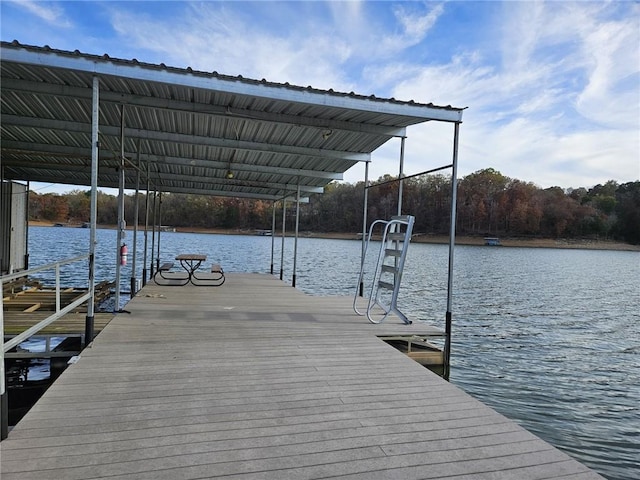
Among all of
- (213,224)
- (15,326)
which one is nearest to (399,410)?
(15,326)

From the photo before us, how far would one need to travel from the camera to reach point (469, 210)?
62875mm

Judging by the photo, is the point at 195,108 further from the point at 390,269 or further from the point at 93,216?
the point at 390,269

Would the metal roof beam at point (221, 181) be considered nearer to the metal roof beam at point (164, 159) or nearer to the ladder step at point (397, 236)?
the metal roof beam at point (164, 159)

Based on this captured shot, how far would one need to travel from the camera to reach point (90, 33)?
7.04 meters

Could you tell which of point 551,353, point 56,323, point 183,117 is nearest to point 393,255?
point 183,117

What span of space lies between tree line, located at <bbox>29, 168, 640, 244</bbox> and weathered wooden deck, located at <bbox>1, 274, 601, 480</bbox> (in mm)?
44077

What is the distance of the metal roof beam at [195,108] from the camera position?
473 cm

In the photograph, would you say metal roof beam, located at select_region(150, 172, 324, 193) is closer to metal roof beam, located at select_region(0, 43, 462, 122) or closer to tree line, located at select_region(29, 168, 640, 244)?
metal roof beam, located at select_region(0, 43, 462, 122)

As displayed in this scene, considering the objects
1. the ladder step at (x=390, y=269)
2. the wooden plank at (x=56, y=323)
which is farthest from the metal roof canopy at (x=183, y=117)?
the wooden plank at (x=56, y=323)

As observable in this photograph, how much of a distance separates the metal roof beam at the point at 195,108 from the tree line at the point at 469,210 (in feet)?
136

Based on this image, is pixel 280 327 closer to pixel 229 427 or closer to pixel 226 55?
pixel 229 427

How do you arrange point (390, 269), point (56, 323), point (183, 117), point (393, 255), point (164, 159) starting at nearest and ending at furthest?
point (56, 323) → point (390, 269) → point (393, 255) → point (183, 117) → point (164, 159)

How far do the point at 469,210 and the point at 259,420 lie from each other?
64427 mm

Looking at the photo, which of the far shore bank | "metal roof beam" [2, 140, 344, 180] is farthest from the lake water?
the far shore bank
